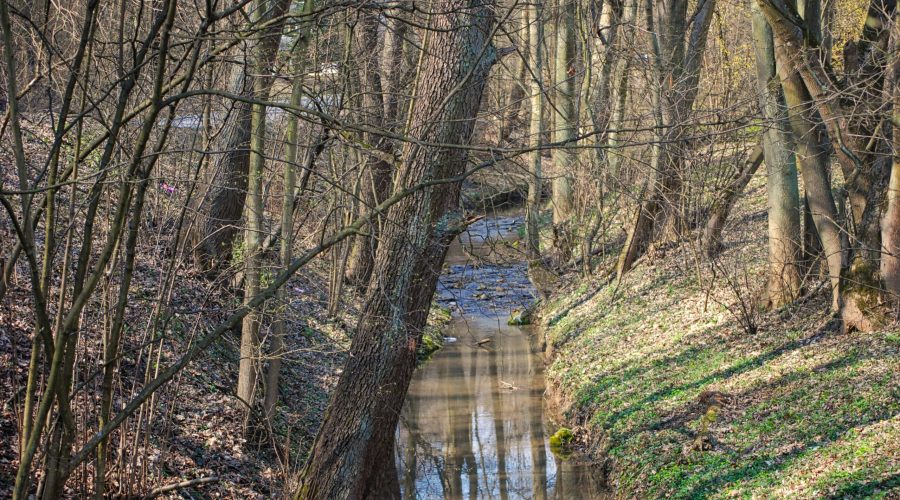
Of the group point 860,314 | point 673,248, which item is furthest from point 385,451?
point 673,248

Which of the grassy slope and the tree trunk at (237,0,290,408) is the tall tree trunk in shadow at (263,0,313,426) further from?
the grassy slope

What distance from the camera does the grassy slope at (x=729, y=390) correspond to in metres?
7.40

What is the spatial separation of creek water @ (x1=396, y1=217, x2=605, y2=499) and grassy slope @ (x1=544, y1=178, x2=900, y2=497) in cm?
66

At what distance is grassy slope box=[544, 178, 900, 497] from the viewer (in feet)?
24.3

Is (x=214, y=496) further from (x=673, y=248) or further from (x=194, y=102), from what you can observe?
(x=673, y=248)

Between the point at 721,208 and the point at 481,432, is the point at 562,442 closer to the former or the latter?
the point at 481,432

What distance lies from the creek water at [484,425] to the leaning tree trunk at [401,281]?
55cm

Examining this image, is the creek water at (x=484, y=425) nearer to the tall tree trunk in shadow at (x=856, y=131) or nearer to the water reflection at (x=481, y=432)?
the water reflection at (x=481, y=432)

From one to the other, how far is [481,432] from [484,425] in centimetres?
22

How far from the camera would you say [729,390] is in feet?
32.0

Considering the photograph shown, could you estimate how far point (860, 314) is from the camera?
9.68 metres

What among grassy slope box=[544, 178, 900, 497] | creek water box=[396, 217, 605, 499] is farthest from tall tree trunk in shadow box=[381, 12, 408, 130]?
grassy slope box=[544, 178, 900, 497]

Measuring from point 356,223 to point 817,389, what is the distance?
19.3 feet

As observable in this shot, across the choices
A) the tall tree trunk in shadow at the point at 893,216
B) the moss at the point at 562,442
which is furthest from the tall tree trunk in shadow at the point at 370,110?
the tall tree trunk in shadow at the point at 893,216
